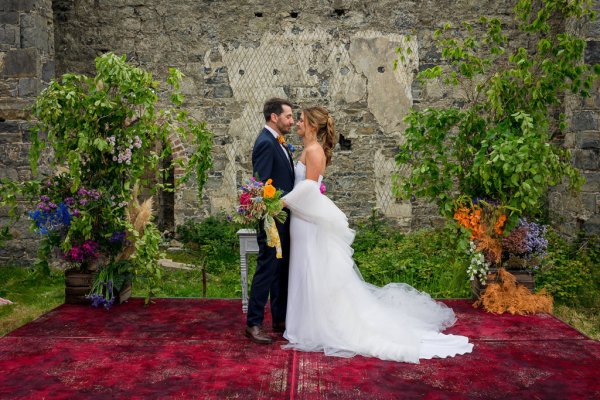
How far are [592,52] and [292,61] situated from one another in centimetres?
421

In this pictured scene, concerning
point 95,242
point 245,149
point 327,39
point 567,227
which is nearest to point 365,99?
point 327,39

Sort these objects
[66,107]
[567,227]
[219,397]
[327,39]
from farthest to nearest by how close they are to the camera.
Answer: [327,39] → [567,227] → [66,107] → [219,397]

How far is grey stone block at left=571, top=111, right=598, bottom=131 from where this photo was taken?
24.9 feet

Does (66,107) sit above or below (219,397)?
above

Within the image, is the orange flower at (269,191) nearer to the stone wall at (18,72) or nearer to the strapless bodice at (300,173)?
the strapless bodice at (300,173)

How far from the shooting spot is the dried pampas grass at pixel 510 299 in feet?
17.9

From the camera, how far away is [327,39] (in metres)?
9.09

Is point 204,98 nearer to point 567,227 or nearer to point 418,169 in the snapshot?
point 418,169

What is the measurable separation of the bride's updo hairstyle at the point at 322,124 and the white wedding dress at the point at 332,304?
266 mm

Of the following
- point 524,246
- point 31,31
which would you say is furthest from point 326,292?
point 31,31

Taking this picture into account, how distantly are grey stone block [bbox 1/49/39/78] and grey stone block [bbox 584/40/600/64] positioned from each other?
7135mm

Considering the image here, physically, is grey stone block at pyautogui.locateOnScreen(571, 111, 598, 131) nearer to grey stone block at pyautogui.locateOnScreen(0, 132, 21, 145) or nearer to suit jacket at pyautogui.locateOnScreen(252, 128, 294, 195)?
suit jacket at pyautogui.locateOnScreen(252, 128, 294, 195)

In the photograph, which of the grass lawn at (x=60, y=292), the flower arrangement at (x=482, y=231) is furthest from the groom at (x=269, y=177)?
the grass lawn at (x=60, y=292)

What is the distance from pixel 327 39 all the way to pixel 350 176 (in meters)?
2.17
